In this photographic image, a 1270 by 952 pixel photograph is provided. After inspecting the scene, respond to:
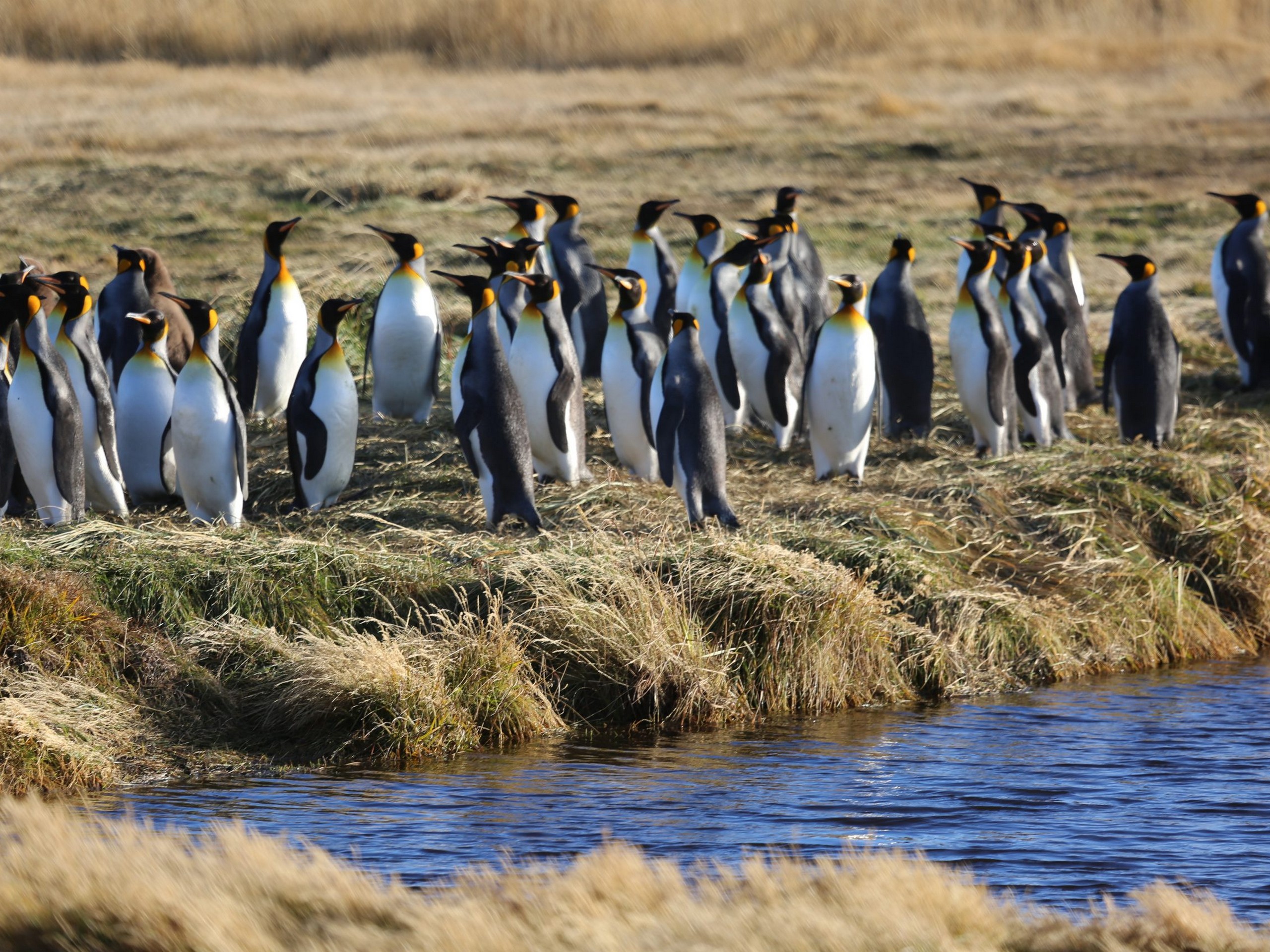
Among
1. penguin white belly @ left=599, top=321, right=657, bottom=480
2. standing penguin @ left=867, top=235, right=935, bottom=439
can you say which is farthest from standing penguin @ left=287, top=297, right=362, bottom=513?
standing penguin @ left=867, top=235, right=935, bottom=439

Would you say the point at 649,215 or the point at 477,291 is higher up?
the point at 649,215

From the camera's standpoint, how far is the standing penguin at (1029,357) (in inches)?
402

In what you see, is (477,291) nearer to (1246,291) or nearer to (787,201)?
(787,201)

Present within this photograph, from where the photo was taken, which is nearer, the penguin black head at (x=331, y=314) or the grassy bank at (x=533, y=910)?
the grassy bank at (x=533, y=910)

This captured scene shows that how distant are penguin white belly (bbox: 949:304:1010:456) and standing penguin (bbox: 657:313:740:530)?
1918mm

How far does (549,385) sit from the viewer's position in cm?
908

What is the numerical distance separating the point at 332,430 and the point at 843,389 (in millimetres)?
2719

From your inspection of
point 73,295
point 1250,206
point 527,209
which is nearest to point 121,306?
point 73,295

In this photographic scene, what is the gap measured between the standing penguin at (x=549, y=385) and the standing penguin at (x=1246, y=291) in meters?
5.14

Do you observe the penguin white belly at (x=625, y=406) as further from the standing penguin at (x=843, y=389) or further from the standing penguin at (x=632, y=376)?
the standing penguin at (x=843, y=389)

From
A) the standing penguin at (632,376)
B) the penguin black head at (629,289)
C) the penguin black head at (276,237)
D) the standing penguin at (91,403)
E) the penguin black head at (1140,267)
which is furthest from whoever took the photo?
the penguin black head at (1140,267)

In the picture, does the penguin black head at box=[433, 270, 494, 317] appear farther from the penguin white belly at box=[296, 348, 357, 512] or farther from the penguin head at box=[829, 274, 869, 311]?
the penguin head at box=[829, 274, 869, 311]

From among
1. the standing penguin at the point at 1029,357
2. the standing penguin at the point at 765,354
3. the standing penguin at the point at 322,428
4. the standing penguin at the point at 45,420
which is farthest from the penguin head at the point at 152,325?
the standing penguin at the point at 1029,357

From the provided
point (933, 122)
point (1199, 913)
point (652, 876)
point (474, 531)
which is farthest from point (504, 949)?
point (933, 122)
